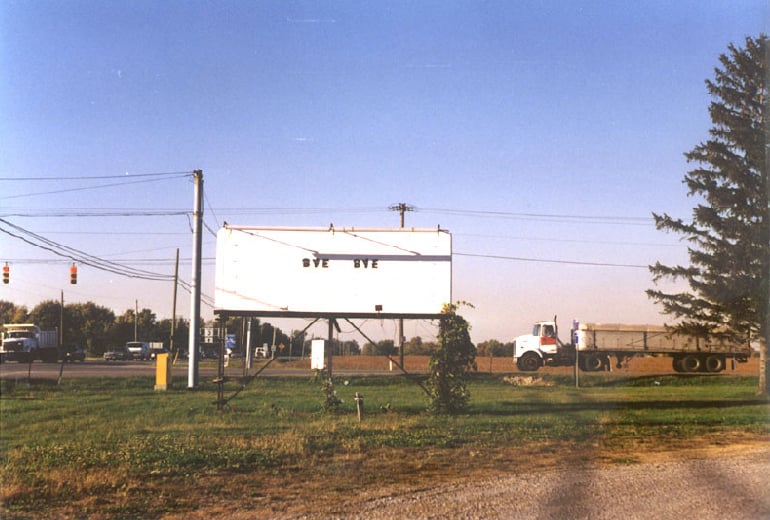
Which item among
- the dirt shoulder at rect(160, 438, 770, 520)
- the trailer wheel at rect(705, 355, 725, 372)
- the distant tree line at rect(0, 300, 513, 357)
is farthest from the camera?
the distant tree line at rect(0, 300, 513, 357)

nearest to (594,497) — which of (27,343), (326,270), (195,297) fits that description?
(326,270)

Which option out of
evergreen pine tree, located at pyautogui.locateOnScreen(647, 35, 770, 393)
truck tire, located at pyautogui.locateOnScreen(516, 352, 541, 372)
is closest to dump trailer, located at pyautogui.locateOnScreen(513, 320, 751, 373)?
truck tire, located at pyautogui.locateOnScreen(516, 352, 541, 372)

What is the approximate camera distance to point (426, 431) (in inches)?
586

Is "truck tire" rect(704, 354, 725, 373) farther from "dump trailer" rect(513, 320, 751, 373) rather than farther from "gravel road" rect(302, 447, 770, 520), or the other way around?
"gravel road" rect(302, 447, 770, 520)

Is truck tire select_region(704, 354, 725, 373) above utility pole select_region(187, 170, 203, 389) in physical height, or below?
below

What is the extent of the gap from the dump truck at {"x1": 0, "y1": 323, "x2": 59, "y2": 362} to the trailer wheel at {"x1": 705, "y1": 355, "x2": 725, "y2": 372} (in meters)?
42.6

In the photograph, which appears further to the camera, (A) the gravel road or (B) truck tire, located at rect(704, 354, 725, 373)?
(B) truck tire, located at rect(704, 354, 725, 373)

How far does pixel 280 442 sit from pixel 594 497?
5.82 metres

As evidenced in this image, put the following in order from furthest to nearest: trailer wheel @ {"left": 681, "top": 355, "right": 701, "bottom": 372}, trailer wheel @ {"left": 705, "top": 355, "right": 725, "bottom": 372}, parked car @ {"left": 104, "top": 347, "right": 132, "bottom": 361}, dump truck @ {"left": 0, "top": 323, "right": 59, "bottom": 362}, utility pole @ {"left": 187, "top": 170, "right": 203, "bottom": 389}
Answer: parked car @ {"left": 104, "top": 347, "right": 132, "bottom": 361}
dump truck @ {"left": 0, "top": 323, "right": 59, "bottom": 362}
trailer wheel @ {"left": 681, "top": 355, "right": 701, "bottom": 372}
trailer wheel @ {"left": 705, "top": 355, "right": 725, "bottom": 372}
utility pole @ {"left": 187, "top": 170, "right": 203, "bottom": 389}

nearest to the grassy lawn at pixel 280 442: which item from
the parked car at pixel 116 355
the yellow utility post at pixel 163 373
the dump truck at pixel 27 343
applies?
the yellow utility post at pixel 163 373

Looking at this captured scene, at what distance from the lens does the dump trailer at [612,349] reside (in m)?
45.1

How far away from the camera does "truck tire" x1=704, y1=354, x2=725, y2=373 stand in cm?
4469

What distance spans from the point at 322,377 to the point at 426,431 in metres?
5.70

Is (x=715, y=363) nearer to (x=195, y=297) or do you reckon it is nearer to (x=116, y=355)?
(x=195, y=297)
